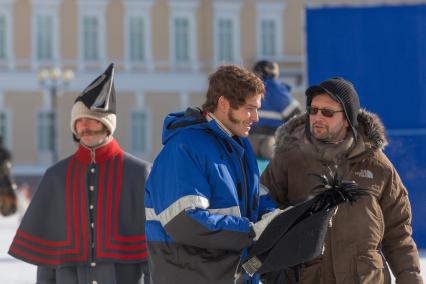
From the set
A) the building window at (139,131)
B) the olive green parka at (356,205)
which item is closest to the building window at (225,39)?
the building window at (139,131)

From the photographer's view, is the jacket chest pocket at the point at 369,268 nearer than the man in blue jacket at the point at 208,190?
No

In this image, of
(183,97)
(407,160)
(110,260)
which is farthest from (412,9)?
(183,97)

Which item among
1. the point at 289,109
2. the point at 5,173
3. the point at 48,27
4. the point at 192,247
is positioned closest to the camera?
the point at 192,247

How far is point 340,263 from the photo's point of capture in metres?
3.81

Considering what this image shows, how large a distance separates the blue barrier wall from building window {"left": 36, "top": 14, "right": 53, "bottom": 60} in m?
29.6

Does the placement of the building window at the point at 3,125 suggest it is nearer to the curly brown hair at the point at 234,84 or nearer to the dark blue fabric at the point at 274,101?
the dark blue fabric at the point at 274,101

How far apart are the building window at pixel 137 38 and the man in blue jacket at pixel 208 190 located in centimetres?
3521

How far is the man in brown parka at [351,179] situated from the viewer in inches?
150

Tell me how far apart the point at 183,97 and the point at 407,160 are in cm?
2969

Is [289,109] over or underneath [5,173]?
over

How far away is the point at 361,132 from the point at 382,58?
16.4 ft

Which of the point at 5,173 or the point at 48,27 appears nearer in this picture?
the point at 5,173

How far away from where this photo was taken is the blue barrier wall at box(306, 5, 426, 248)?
8.80m

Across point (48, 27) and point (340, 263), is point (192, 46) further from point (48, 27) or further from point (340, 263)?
point (340, 263)
